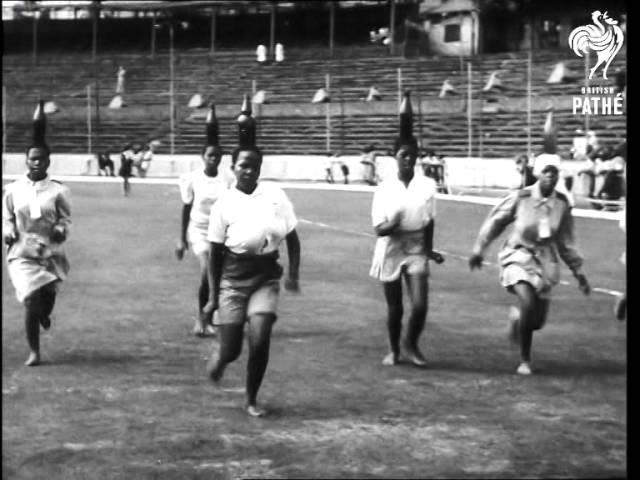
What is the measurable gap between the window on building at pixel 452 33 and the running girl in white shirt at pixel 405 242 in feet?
18.5

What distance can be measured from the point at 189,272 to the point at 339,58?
2.48 metres

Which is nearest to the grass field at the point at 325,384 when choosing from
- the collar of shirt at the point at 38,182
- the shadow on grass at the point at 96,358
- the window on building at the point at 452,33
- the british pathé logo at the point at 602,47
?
the shadow on grass at the point at 96,358

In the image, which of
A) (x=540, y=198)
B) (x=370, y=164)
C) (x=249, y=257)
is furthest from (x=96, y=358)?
(x=540, y=198)

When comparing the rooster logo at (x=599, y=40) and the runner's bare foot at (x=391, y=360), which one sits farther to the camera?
the runner's bare foot at (x=391, y=360)

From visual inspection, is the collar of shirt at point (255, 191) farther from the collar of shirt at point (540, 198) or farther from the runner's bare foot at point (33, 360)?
the runner's bare foot at point (33, 360)

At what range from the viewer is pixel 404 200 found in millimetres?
5008

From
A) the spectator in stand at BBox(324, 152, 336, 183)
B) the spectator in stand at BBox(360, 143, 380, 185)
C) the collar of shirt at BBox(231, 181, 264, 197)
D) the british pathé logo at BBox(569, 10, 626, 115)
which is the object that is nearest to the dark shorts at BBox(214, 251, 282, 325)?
the collar of shirt at BBox(231, 181, 264, 197)

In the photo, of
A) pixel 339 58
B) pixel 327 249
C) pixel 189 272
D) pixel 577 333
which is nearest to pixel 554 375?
pixel 577 333

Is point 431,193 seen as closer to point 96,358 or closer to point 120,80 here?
point 96,358

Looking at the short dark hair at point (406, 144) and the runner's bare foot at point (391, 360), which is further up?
the short dark hair at point (406, 144)

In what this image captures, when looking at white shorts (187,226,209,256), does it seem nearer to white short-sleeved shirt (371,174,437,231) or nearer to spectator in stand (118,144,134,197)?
spectator in stand (118,144,134,197)

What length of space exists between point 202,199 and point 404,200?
115cm

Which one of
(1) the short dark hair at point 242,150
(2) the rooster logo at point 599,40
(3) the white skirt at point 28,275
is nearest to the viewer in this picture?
(2) the rooster logo at point 599,40

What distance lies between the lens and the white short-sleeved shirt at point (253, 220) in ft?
14.2
